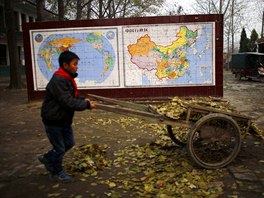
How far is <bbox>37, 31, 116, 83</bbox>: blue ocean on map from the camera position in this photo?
10.8 metres

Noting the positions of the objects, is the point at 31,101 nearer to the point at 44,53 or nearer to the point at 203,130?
the point at 44,53

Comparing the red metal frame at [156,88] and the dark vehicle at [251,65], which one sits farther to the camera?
the dark vehicle at [251,65]

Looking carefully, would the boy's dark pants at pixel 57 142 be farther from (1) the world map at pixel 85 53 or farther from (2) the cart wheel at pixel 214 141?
(1) the world map at pixel 85 53

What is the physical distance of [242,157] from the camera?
5043 millimetres

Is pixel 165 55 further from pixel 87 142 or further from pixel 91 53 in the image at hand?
pixel 87 142

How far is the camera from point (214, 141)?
4.59 m

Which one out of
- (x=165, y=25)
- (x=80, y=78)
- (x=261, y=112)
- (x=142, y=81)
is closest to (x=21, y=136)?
(x=80, y=78)

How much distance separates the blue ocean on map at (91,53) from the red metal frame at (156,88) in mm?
406

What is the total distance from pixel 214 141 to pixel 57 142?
242 centimetres

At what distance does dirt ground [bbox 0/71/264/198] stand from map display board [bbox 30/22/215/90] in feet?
5.75

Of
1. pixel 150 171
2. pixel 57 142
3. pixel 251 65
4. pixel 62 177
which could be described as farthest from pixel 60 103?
pixel 251 65

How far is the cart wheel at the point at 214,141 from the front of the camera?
440 cm

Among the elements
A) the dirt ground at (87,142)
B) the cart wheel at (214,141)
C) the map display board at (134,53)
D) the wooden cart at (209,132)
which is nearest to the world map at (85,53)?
the map display board at (134,53)

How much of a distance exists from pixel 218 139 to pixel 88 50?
743cm
